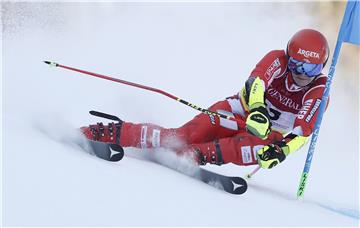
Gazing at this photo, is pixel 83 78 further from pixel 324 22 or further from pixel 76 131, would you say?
pixel 324 22

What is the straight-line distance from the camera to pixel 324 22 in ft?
31.2

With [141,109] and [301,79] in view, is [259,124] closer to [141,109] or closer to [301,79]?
[301,79]

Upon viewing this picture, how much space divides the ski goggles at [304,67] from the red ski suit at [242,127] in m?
0.06

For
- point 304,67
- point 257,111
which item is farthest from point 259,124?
point 304,67

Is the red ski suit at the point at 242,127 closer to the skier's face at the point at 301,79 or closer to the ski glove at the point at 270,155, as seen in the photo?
the skier's face at the point at 301,79

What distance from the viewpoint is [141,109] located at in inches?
183

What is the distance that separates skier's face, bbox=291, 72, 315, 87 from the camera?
368 centimetres

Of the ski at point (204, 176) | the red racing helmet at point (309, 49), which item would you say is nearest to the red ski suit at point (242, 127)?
the red racing helmet at point (309, 49)

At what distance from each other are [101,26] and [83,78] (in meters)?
1.93

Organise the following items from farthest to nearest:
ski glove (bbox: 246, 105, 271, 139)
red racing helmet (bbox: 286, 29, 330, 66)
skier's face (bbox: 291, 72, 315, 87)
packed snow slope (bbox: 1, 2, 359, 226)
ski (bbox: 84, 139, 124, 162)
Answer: skier's face (bbox: 291, 72, 315, 87), red racing helmet (bbox: 286, 29, 330, 66), ski glove (bbox: 246, 105, 271, 139), ski (bbox: 84, 139, 124, 162), packed snow slope (bbox: 1, 2, 359, 226)

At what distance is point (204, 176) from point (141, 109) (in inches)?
55.6

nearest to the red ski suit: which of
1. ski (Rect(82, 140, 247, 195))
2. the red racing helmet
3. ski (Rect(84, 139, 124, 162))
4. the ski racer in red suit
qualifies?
the ski racer in red suit

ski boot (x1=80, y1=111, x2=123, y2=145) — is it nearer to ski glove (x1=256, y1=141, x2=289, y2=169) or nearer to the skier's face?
ski glove (x1=256, y1=141, x2=289, y2=169)

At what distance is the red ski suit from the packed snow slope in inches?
5.3
